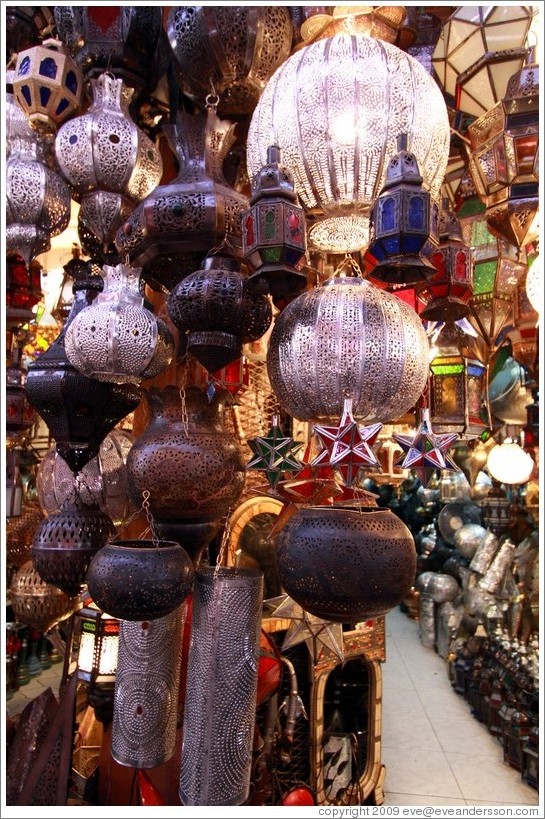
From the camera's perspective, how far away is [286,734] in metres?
1.95

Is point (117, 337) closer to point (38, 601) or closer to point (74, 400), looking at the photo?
point (74, 400)

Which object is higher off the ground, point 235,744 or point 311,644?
point 235,744

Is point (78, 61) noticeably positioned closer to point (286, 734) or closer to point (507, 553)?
point (286, 734)

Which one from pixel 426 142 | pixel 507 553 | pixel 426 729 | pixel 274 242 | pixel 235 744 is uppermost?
pixel 426 142

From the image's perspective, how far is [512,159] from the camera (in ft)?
3.55

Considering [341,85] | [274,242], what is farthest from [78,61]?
[274,242]

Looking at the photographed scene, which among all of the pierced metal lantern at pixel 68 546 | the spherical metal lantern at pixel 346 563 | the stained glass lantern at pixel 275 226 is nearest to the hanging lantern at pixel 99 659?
the pierced metal lantern at pixel 68 546

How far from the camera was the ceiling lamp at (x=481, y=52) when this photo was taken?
1549 millimetres

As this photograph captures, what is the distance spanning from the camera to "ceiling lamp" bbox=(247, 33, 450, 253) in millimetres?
829

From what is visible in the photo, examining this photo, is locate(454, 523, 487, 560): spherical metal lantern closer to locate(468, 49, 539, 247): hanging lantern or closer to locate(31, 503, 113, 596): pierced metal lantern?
locate(468, 49, 539, 247): hanging lantern

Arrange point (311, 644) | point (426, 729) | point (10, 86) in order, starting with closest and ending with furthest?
point (10, 86), point (311, 644), point (426, 729)

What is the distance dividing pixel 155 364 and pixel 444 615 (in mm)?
5316

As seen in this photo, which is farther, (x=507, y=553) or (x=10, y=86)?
(x=507, y=553)

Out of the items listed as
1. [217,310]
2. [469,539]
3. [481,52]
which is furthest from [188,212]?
[469,539]
